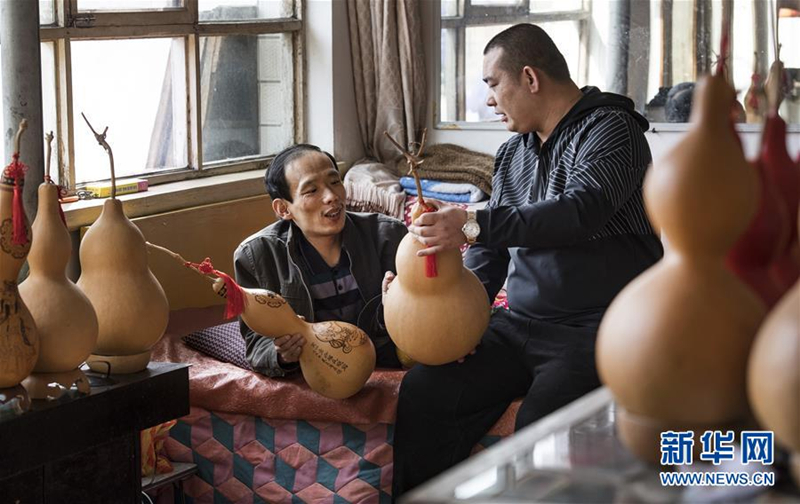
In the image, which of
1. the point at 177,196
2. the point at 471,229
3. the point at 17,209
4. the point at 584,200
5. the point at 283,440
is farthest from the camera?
the point at 177,196

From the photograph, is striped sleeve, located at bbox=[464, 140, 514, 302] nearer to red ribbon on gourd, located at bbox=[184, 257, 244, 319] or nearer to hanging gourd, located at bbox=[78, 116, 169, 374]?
red ribbon on gourd, located at bbox=[184, 257, 244, 319]

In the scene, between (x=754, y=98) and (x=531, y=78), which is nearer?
(x=531, y=78)

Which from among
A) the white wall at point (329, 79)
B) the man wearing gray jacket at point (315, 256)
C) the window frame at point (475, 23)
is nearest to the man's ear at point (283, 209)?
the man wearing gray jacket at point (315, 256)

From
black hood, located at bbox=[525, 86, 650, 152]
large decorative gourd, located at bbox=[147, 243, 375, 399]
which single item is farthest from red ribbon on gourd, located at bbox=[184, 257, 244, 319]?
black hood, located at bbox=[525, 86, 650, 152]

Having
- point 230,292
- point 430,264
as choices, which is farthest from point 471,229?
point 230,292

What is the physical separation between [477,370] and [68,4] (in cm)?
177

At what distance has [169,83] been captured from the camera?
403 cm

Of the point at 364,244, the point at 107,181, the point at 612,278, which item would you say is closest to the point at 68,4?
the point at 107,181

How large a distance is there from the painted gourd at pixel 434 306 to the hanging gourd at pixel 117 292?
0.59m

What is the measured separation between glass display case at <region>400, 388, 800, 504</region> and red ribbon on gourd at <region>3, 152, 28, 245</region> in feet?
4.26

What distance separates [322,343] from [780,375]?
6.76 ft

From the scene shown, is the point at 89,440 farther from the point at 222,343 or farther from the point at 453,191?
the point at 453,191

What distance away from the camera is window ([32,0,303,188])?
356 centimetres

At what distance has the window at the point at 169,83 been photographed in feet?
11.7
